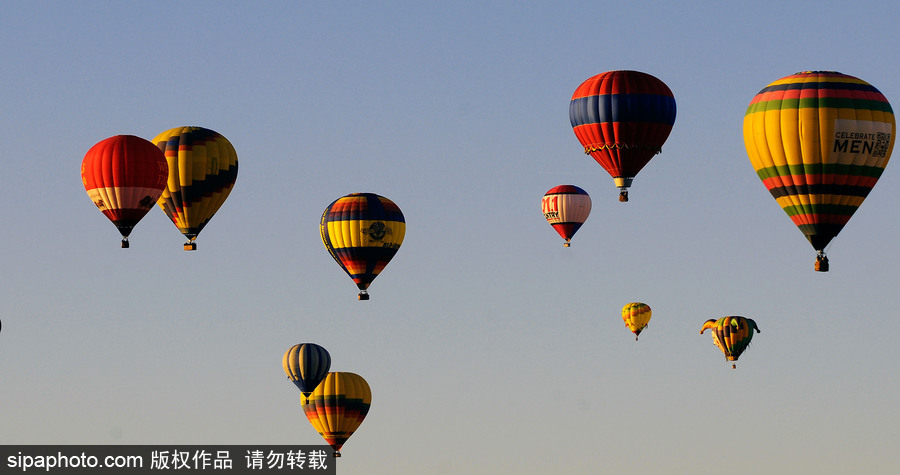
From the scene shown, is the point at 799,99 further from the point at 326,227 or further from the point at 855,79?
the point at 326,227

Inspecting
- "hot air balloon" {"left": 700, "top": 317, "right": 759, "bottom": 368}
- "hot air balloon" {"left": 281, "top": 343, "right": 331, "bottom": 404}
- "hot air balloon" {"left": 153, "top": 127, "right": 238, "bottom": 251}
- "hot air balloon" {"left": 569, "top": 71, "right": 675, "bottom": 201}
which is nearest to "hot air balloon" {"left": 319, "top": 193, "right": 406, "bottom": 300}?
"hot air balloon" {"left": 153, "top": 127, "right": 238, "bottom": 251}

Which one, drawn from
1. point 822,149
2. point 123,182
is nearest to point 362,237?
point 123,182

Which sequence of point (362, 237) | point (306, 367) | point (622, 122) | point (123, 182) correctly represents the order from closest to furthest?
1. point (123, 182)
2. point (622, 122)
3. point (362, 237)
4. point (306, 367)

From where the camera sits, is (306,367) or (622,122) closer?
(622,122)

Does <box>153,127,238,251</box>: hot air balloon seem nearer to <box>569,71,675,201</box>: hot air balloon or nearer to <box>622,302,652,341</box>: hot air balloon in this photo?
<box>569,71,675,201</box>: hot air balloon

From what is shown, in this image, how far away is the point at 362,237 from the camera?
78.3 m

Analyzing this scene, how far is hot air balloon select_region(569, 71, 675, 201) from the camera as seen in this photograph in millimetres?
70875

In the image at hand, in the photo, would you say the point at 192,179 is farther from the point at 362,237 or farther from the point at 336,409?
the point at 336,409

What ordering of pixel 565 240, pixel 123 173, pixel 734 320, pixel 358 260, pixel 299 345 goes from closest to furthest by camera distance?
pixel 123 173 → pixel 358 260 → pixel 299 345 → pixel 565 240 → pixel 734 320

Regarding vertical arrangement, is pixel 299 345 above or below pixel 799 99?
below

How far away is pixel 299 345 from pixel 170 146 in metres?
15.2

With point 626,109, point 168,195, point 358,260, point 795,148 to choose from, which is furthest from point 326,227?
point 795,148

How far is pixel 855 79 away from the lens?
63.2 m

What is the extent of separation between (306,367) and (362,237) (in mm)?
8923
